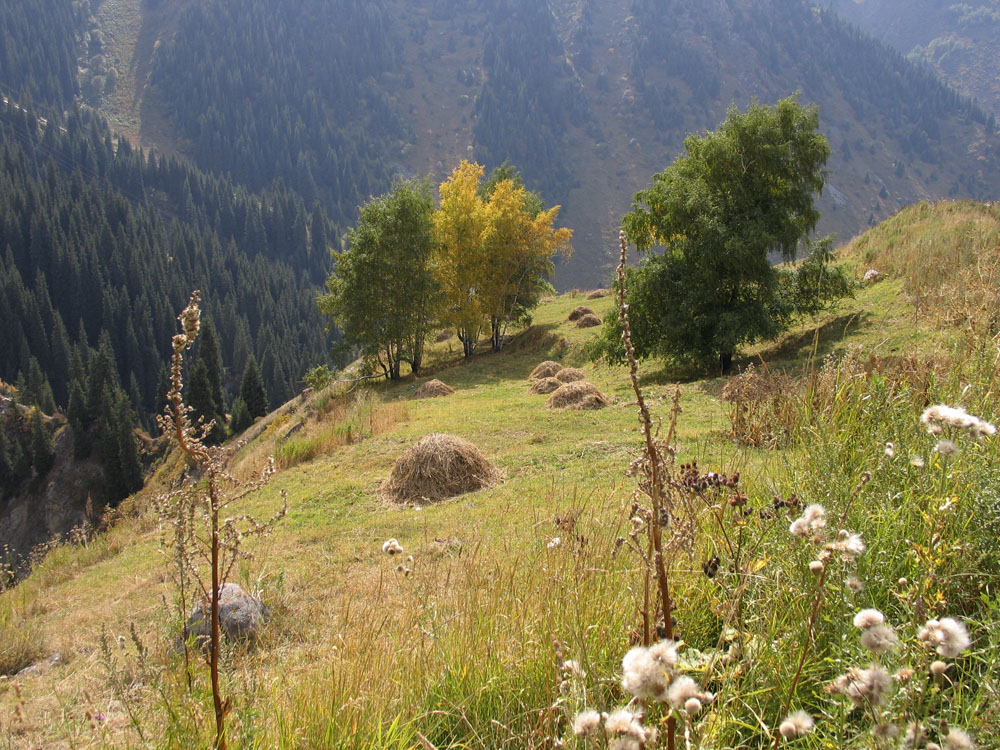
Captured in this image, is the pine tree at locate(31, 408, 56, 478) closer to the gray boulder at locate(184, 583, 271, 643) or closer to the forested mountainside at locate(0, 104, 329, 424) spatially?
the forested mountainside at locate(0, 104, 329, 424)

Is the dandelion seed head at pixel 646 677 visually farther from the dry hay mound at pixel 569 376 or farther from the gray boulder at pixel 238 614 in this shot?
the dry hay mound at pixel 569 376

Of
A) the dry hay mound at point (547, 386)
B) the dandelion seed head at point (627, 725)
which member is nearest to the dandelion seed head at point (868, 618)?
the dandelion seed head at point (627, 725)

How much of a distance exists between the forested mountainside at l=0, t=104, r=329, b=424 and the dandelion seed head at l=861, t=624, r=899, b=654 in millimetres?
81254

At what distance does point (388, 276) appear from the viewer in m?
26.2

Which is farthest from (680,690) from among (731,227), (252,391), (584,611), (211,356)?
(211,356)

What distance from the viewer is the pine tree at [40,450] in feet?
202

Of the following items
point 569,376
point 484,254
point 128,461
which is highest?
point 484,254

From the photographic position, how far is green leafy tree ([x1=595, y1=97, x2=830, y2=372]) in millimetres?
14508

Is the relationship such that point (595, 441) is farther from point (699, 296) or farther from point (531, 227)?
point (531, 227)

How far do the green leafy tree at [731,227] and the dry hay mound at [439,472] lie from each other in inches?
292

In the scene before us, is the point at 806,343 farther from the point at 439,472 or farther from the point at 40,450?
the point at 40,450

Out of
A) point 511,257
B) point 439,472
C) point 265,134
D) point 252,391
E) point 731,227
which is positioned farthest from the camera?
point 265,134

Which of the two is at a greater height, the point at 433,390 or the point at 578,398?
the point at 433,390

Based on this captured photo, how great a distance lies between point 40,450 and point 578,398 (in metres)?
66.6
